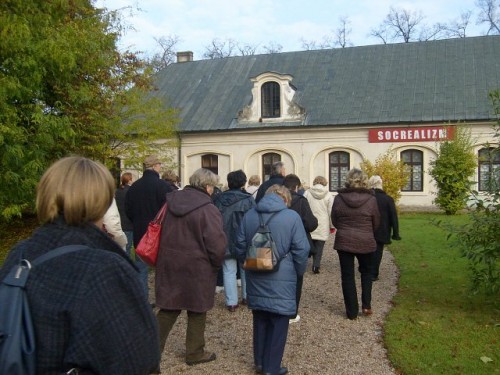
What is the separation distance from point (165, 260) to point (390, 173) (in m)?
17.4

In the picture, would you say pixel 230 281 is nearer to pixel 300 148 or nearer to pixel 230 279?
pixel 230 279

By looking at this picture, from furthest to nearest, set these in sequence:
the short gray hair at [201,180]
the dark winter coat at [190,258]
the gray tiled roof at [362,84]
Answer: the gray tiled roof at [362,84], the short gray hair at [201,180], the dark winter coat at [190,258]

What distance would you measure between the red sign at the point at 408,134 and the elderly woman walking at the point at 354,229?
17.1m

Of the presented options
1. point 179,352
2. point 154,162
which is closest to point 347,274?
point 179,352

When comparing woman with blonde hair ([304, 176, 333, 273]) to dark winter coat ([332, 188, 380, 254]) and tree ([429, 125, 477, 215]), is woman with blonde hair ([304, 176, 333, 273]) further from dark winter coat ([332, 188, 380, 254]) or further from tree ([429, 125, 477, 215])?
tree ([429, 125, 477, 215])

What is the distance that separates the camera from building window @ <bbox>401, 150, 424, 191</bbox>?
23.6 meters

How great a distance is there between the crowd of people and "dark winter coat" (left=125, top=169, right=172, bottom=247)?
0.01 metres

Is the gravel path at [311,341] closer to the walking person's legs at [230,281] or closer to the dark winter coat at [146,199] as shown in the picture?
the walking person's legs at [230,281]

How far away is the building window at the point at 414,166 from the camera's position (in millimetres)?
23562

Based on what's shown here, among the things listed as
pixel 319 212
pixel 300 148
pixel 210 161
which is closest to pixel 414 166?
pixel 300 148

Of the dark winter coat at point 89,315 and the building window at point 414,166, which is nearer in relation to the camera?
the dark winter coat at point 89,315

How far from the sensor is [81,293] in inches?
75.0

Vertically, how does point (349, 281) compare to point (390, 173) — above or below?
below

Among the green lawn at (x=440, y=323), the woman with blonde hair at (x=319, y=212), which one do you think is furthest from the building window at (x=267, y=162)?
the woman with blonde hair at (x=319, y=212)
